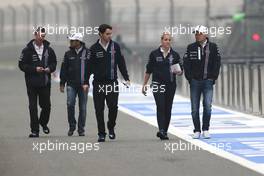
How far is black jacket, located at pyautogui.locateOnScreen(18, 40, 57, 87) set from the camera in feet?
40.1

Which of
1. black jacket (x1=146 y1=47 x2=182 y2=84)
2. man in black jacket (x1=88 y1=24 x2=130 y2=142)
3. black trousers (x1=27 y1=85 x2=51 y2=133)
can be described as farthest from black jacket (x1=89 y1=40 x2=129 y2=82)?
black trousers (x1=27 y1=85 x2=51 y2=133)

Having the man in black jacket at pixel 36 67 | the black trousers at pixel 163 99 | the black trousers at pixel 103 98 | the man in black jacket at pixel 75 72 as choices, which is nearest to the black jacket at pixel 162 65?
the black trousers at pixel 163 99

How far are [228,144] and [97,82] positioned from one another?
1814 millimetres

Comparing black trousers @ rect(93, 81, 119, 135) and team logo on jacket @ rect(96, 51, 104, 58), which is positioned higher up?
team logo on jacket @ rect(96, 51, 104, 58)

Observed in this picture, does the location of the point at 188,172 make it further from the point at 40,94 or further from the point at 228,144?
the point at 40,94

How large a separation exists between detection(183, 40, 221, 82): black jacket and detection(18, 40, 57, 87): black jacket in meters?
1.84

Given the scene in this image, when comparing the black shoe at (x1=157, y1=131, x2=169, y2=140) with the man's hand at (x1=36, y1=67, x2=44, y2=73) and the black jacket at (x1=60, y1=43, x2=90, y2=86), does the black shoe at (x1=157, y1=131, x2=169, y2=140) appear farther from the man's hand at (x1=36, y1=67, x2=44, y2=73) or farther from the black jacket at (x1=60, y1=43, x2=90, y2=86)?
the man's hand at (x1=36, y1=67, x2=44, y2=73)

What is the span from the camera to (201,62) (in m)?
11.7

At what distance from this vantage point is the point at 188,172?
8.79 metres

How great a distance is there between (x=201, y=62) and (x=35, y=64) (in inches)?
88.0

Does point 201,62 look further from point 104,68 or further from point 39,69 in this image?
point 39,69

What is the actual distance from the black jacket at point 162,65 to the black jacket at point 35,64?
138cm

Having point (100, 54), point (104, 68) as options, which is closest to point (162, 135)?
point (104, 68)

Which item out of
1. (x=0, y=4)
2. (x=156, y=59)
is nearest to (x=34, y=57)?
(x=156, y=59)
